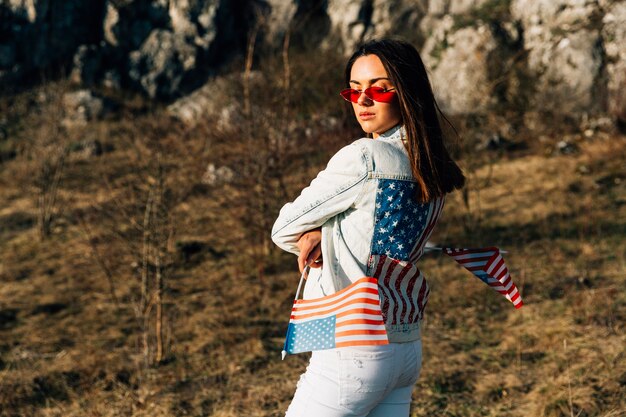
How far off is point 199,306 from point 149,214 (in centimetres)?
241

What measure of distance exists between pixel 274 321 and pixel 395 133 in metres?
5.58

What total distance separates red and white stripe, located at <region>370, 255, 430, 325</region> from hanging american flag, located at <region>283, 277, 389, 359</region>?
0.08 m

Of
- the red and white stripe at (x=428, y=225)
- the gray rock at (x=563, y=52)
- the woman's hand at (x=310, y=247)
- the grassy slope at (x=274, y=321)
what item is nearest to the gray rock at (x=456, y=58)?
the gray rock at (x=563, y=52)

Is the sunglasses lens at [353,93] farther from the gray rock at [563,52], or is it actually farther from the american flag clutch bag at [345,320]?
the gray rock at [563,52]

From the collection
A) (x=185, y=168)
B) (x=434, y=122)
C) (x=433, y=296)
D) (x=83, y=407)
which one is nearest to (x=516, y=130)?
(x=433, y=296)

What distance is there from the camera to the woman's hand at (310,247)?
Result: 1.43m

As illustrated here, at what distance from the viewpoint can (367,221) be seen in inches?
54.9

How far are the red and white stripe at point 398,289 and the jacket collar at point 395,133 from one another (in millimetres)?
293

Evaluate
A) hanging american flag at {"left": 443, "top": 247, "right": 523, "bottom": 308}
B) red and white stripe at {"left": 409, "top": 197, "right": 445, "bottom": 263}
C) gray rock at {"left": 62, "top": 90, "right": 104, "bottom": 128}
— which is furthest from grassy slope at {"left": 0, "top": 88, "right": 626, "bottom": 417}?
gray rock at {"left": 62, "top": 90, "right": 104, "bottom": 128}

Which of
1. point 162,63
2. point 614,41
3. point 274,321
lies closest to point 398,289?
point 274,321

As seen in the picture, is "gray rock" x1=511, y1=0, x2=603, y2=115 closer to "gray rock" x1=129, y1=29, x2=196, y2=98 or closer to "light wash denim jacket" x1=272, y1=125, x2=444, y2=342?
"gray rock" x1=129, y1=29, x2=196, y2=98

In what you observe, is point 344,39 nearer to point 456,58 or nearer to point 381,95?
point 456,58

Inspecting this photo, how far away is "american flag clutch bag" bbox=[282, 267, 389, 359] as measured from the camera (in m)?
1.34

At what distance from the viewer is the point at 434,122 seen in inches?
59.6
